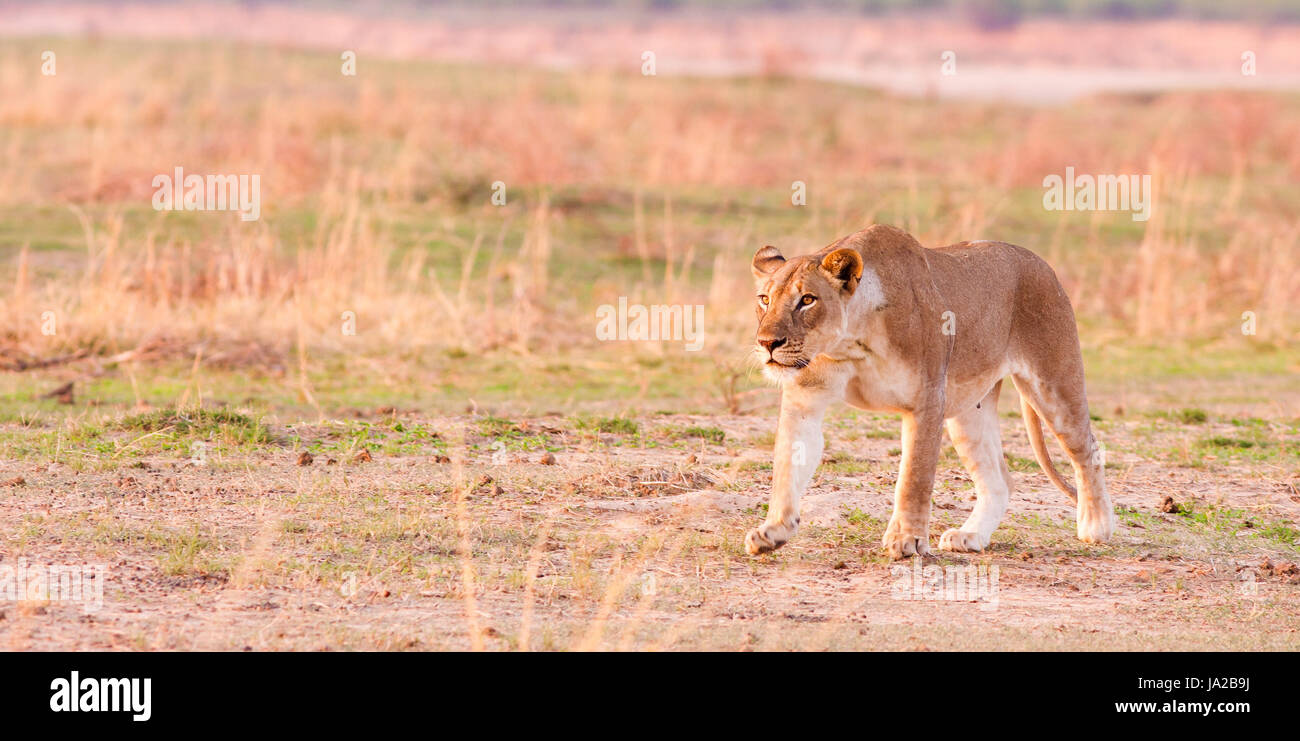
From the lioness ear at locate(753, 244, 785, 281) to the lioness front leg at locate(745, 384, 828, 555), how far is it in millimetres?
529

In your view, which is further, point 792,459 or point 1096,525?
point 1096,525

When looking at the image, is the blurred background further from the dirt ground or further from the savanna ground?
the dirt ground

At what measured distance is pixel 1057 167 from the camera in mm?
26125

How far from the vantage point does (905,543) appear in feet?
24.7

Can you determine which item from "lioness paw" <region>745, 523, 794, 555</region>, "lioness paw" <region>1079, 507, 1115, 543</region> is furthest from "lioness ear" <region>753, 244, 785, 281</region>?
"lioness paw" <region>1079, 507, 1115, 543</region>

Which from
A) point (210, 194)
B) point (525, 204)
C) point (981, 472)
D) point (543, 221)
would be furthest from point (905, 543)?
point (525, 204)

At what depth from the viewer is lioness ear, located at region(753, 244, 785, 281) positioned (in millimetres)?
7328

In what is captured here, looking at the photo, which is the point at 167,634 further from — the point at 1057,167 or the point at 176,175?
the point at 1057,167

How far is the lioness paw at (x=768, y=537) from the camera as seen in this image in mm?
7234

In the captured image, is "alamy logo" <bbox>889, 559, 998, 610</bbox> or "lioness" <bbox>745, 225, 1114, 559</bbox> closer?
"lioness" <bbox>745, 225, 1114, 559</bbox>

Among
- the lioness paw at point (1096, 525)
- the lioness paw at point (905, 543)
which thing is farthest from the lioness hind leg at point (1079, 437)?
the lioness paw at point (905, 543)

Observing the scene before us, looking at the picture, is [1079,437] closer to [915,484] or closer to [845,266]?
[915,484]

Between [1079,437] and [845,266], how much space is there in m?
1.71

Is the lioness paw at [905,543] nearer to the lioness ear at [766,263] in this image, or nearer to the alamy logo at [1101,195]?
the lioness ear at [766,263]
